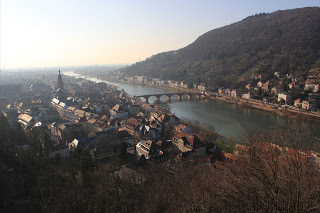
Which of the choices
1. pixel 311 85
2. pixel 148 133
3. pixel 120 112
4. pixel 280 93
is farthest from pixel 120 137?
pixel 311 85

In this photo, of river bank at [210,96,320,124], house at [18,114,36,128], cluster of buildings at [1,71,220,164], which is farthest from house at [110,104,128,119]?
river bank at [210,96,320,124]

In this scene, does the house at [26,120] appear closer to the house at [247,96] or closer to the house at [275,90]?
the house at [247,96]

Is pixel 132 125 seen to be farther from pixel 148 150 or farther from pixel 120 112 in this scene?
pixel 120 112

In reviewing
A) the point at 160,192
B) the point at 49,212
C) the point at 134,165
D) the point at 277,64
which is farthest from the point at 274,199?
the point at 277,64

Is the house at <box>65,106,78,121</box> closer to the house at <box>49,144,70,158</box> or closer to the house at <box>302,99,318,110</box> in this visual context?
the house at <box>49,144,70,158</box>

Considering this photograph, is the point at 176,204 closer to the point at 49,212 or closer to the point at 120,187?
the point at 120,187

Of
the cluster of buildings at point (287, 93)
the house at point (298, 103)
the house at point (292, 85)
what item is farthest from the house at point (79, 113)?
the house at point (292, 85)
